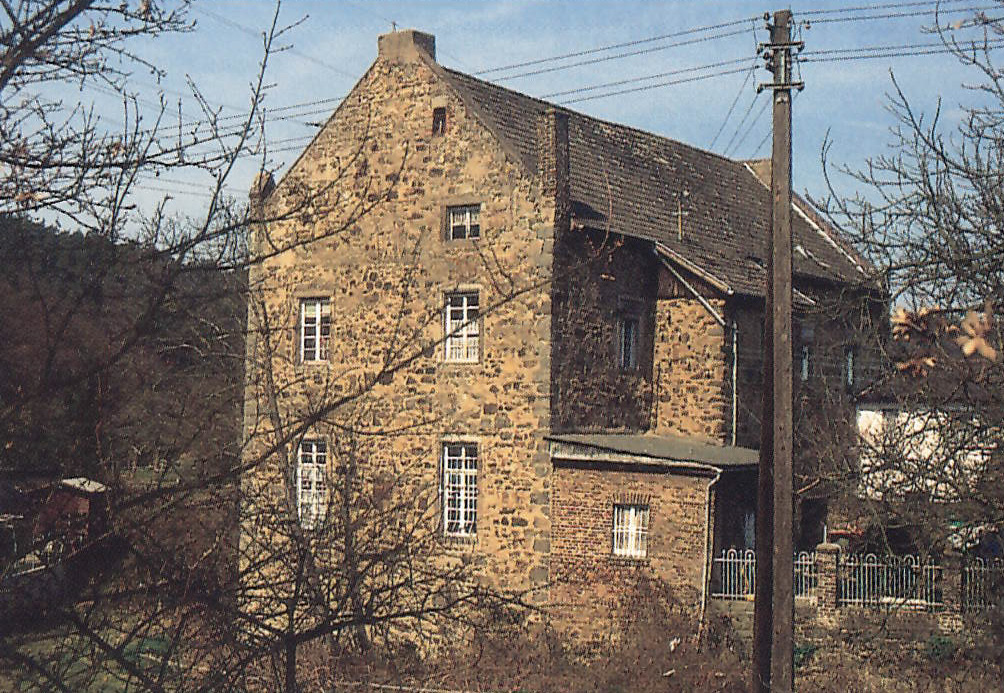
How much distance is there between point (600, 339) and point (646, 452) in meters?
3.03

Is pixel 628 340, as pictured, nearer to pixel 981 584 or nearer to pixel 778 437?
pixel 981 584

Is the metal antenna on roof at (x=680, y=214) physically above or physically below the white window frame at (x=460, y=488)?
above

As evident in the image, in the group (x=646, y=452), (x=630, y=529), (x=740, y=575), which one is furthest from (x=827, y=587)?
(x=646, y=452)

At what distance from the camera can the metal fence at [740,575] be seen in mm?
19125

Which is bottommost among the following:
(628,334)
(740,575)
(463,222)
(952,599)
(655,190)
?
(952,599)

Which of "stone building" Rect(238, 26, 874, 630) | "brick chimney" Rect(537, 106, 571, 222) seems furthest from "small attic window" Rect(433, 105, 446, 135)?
"brick chimney" Rect(537, 106, 571, 222)

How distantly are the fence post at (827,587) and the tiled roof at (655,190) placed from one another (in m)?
5.69

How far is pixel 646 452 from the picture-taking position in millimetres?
19844

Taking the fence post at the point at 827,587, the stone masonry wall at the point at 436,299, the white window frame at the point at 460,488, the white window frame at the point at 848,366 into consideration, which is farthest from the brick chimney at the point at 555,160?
the white window frame at the point at 848,366

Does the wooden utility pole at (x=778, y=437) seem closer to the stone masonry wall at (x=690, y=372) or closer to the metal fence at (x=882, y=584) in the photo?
the metal fence at (x=882, y=584)

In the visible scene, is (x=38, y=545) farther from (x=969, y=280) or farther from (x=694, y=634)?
(x=694, y=634)

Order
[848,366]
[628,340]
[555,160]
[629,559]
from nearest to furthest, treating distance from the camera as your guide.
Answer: [629,559]
[555,160]
[628,340]
[848,366]

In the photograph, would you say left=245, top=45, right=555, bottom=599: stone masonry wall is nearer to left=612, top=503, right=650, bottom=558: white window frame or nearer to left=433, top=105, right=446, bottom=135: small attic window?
left=433, top=105, right=446, bottom=135: small attic window

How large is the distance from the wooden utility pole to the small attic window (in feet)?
32.3
